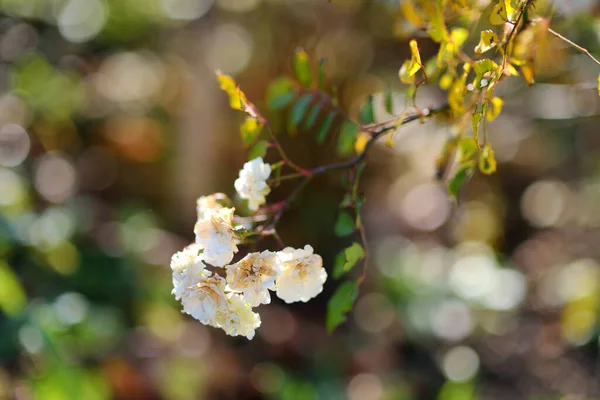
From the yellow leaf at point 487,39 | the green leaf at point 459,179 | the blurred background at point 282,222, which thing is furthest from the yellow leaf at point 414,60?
the blurred background at point 282,222

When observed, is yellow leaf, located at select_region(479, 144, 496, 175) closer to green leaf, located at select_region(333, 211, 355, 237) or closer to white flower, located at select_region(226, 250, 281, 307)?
green leaf, located at select_region(333, 211, 355, 237)

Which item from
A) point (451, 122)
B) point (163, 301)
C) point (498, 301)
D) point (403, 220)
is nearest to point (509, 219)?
point (403, 220)

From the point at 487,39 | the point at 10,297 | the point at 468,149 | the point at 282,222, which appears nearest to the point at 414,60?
the point at 487,39

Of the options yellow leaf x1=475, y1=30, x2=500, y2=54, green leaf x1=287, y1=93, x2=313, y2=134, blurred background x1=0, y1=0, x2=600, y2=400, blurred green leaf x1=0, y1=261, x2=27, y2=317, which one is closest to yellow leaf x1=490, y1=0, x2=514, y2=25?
yellow leaf x1=475, y1=30, x2=500, y2=54

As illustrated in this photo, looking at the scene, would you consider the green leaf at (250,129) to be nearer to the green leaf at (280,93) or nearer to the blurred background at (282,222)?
the green leaf at (280,93)

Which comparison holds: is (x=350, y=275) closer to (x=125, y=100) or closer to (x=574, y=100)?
(x=574, y=100)
